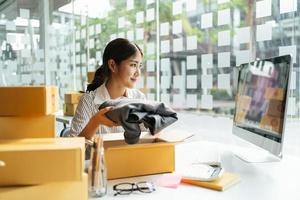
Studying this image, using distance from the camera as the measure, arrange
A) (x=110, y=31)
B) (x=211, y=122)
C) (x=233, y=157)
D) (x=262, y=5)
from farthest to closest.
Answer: (x=110, y=31)
(x=211, y=122)
(x=262, y=5)
(x=233, y=157)

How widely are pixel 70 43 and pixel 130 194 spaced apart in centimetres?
366

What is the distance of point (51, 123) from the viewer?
110 cm

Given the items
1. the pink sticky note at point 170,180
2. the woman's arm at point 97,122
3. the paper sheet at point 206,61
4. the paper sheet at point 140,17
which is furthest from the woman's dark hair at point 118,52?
the paper sheet at point 140,17

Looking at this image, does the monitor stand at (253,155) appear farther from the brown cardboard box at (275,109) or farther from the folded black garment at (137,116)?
the folded black garment at (137,116)

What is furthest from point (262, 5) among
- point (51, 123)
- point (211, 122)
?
point (51, 123)

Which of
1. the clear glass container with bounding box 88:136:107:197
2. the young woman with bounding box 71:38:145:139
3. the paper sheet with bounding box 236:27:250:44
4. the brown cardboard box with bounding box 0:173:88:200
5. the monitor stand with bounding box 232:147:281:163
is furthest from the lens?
the paper sheet with bounding box 236:27:250:44

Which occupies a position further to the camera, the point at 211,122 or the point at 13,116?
the point at 211,122

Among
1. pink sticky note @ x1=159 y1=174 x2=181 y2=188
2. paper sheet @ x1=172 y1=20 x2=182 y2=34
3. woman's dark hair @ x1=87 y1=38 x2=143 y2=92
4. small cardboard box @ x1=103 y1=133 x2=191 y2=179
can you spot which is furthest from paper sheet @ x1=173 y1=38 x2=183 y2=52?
pink sticky note @ x1=159 y1=174 x2=181 y2=188

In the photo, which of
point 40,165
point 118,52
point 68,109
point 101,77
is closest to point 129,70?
point 118,52

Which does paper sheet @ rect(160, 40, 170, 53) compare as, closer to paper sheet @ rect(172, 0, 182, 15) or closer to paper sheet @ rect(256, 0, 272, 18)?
paper sheet @ rect(172, 0, 182, 15)

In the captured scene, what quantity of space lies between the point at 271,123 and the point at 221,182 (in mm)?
350

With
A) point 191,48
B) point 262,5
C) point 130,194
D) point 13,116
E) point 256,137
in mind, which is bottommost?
point 130,194

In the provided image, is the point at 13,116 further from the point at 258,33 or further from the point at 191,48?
the point at 191,48

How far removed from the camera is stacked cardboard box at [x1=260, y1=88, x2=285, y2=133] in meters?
1.16
